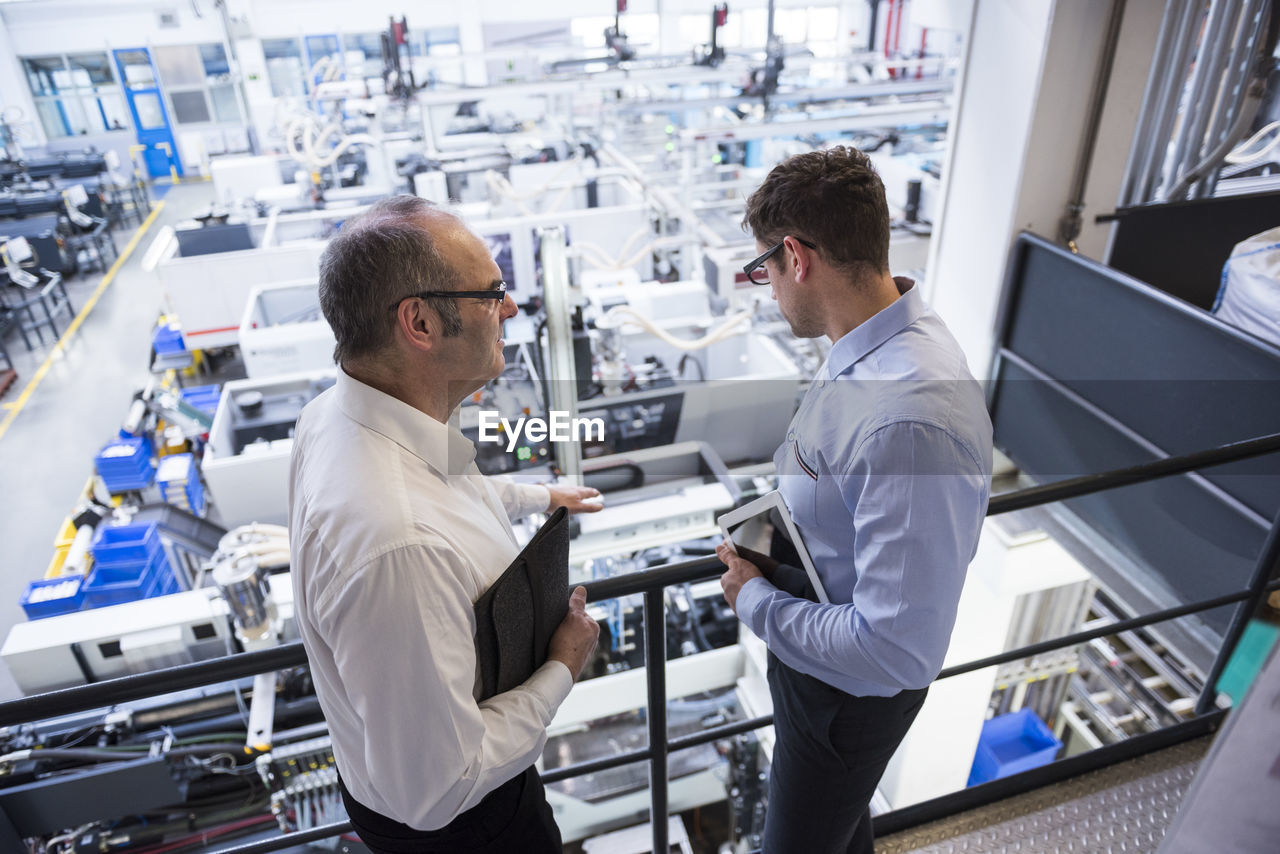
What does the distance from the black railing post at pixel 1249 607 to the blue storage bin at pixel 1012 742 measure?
1862 millimetres

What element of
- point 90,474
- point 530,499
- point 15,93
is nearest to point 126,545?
point 90,474

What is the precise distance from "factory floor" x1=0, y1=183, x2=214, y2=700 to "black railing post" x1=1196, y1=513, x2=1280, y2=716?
6004 millimetres

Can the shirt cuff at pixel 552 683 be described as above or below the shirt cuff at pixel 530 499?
below

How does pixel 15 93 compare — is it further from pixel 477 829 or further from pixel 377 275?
pixel 477 829

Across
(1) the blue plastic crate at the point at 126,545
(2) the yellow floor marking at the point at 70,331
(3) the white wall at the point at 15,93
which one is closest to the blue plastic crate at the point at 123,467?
(1) the blue plastic crate at the point at 126,545

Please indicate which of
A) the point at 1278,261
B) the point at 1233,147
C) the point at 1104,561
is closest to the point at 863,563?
the point at 1278,261

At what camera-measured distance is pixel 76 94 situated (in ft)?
52.3

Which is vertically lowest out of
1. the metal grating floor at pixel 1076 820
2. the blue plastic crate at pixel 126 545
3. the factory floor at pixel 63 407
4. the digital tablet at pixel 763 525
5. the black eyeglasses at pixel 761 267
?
the factory floor at pixel 63 407

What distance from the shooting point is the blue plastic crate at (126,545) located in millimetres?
4488

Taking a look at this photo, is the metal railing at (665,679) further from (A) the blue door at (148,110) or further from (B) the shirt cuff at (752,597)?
(A) the blue door at (148,110)

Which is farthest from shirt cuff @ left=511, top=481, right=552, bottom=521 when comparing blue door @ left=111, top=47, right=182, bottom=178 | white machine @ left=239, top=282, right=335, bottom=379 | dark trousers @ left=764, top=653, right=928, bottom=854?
blue door @ left=111, top=47, right=182, bottom=178

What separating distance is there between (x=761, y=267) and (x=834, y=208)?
18 centimetres

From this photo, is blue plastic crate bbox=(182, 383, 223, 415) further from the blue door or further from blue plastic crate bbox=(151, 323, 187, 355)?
the blue door

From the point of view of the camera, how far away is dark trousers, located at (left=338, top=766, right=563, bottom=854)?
44.4 inches
